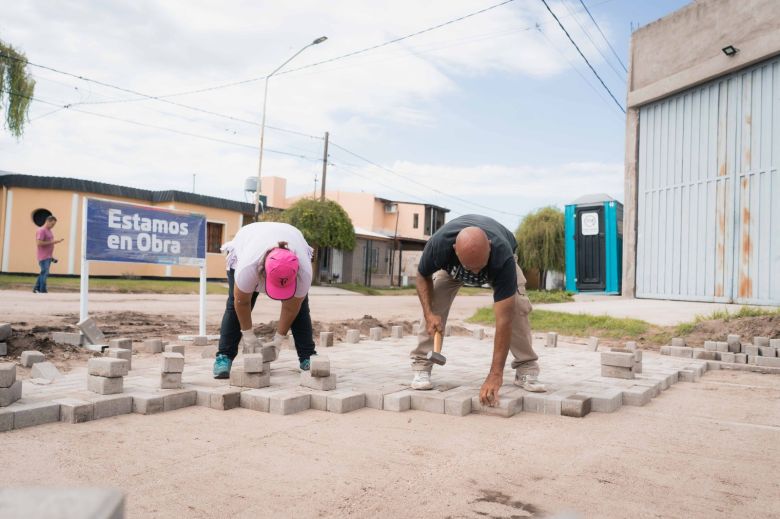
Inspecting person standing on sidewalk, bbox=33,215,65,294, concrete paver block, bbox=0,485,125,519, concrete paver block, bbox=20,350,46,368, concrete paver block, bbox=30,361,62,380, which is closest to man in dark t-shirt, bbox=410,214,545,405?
concrete paver block, bbox=30,361,62,380

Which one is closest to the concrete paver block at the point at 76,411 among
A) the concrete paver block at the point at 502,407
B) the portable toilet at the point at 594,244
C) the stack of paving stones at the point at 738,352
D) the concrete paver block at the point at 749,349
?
the concrete paver block at the point at 502,407

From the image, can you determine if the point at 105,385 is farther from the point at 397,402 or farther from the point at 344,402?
the point at 397,402

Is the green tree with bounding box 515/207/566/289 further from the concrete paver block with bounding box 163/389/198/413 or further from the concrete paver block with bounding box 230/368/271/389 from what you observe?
→ the concrete paver block with bounding box 163/389/198/413

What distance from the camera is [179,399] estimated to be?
372 cm

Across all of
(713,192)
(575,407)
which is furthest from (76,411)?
(713,192)

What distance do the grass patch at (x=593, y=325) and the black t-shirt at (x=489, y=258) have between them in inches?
199

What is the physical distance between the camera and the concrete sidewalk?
374 inches

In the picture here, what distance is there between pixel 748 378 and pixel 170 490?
575 centimetres

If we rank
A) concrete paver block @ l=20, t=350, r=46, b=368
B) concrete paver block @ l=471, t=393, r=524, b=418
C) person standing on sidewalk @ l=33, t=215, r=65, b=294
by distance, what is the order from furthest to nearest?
person standing on sidewalk @ l=33, t=215, r=65, b=294 → concrete paver block @ l=20, t=350, r=46, b=368 → concrete paver block @ l=471, t=393, r=524, b=418

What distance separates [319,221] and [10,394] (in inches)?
833

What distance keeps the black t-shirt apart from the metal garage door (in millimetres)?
7395

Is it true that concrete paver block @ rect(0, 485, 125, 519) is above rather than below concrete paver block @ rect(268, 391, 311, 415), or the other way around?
above

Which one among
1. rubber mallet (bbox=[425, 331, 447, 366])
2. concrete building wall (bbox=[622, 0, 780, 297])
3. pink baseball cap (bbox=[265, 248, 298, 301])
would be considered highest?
concrete building wall (bbox=[622, 0, 780, 297])

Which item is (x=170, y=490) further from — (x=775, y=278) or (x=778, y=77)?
(x=778, y=77)
